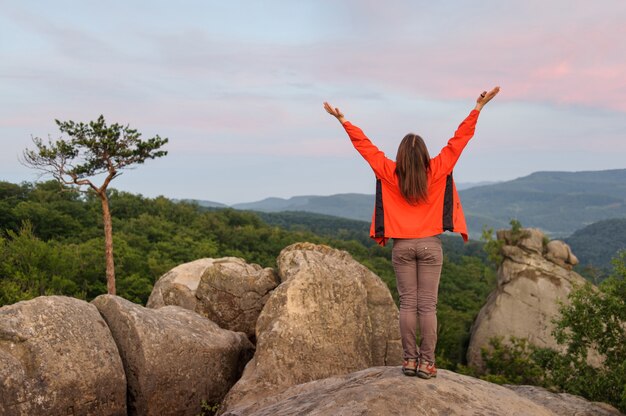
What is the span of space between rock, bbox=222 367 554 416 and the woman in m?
0.70

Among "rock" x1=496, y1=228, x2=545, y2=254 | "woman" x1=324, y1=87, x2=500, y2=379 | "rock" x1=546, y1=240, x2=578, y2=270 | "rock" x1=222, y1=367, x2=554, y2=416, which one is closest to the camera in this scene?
"rock" x1=222, y1=367, x2=554, y2=416

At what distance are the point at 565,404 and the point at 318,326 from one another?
18.8 ft

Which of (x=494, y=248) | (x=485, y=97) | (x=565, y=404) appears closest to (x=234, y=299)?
(x=565, y=404)

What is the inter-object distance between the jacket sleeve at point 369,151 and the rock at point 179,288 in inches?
387

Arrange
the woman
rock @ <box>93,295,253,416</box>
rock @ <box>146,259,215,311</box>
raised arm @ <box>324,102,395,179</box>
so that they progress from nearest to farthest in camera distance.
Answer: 1. the woman
2. raised arm @ <box>324,102,395,179</box>
3. rock @ <box>93,295,253,416</box>
4. rock @ <box>146,259,215,311</box>

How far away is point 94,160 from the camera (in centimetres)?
2436

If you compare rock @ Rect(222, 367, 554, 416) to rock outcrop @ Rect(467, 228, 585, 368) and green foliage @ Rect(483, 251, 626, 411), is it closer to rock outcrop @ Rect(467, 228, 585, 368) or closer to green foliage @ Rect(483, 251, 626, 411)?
green foliage @ Rect(483, 251, 626, 411)

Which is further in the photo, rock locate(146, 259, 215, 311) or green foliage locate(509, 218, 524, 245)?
green foliage locate(509, 218, 524, 245)

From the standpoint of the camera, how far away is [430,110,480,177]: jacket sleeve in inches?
299

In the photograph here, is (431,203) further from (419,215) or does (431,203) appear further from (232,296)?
(232,296)

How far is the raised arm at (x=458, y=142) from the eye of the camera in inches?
300

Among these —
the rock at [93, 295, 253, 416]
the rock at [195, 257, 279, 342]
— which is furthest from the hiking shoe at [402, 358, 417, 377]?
the rock at [195, 257, 279, 342]

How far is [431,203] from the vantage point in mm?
7680

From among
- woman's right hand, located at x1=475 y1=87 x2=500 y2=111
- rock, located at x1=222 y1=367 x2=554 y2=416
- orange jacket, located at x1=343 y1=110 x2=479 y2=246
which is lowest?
rock, located at x1=222 y1=367 x2=554 y2=416
